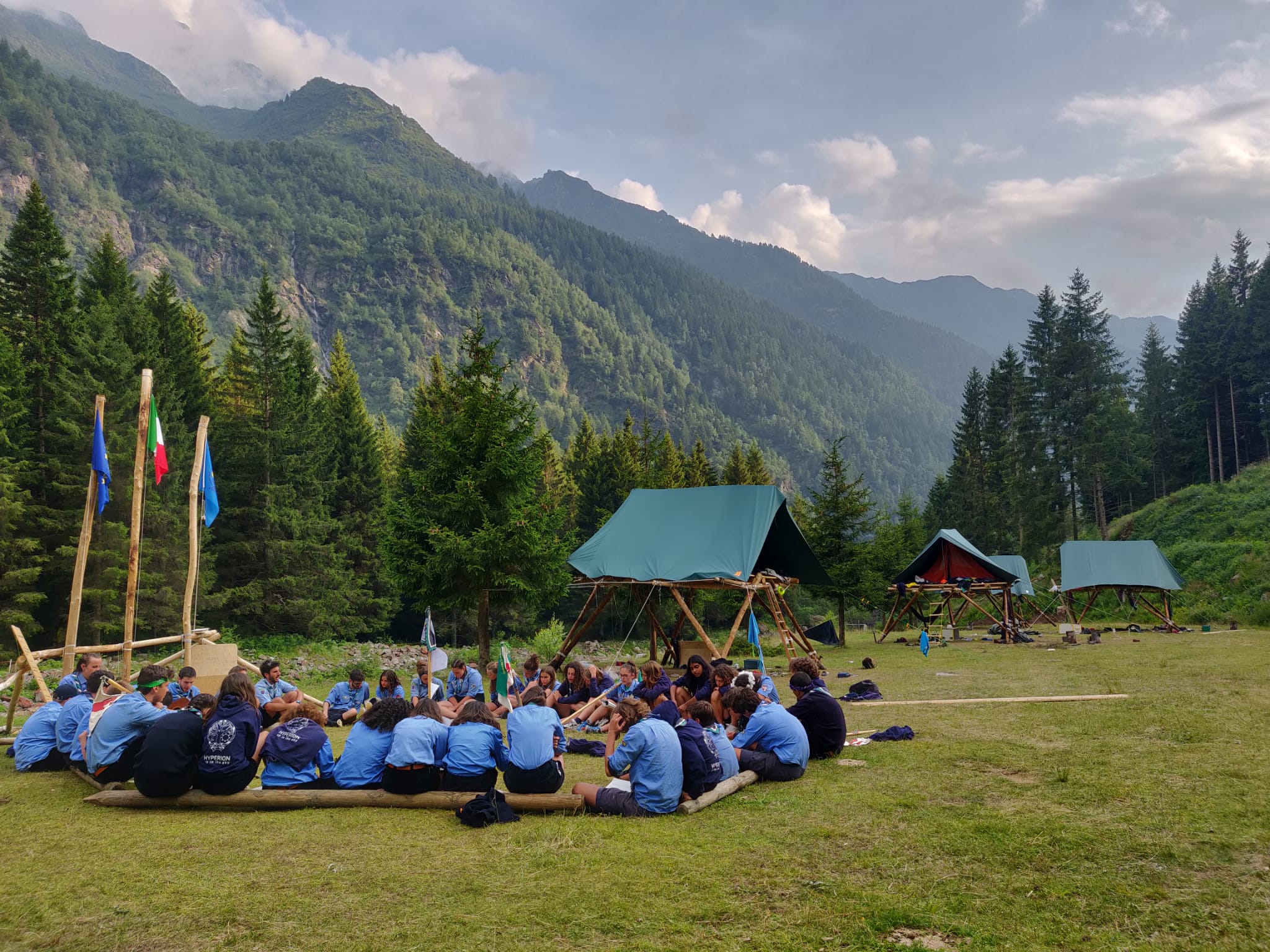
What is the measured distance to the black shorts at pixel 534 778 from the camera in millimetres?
7152

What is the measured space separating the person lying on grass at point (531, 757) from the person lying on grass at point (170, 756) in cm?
296

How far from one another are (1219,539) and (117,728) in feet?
134

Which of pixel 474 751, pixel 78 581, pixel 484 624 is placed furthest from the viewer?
pixel 484 624

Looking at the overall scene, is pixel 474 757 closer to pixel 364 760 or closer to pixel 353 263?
pixel 364 760

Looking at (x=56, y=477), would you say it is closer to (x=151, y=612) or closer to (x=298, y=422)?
(x=151, y=612)

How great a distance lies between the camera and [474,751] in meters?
7.27

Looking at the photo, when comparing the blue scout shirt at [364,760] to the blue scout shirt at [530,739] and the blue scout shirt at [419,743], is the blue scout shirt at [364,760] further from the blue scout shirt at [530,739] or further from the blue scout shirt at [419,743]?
the blue scout shirt at [530,739]

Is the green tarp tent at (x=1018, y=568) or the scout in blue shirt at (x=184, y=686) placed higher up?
the green tarp tent at (x=1018, y=568)

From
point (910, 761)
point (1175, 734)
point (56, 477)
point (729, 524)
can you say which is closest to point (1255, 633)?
point (729, 524)

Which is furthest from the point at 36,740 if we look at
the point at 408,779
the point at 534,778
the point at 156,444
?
the point at 534,778

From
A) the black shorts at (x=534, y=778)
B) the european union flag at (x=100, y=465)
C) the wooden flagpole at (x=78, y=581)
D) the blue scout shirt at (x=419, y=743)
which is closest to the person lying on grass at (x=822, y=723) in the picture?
the black shorts at (x=534, y=778)

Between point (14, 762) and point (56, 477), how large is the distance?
62.2 ft

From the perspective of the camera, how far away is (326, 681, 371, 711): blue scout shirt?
1309cm

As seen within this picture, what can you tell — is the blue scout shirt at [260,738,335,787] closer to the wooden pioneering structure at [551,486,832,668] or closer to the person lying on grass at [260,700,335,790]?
the person lying on grass at [260,700,335,790]
